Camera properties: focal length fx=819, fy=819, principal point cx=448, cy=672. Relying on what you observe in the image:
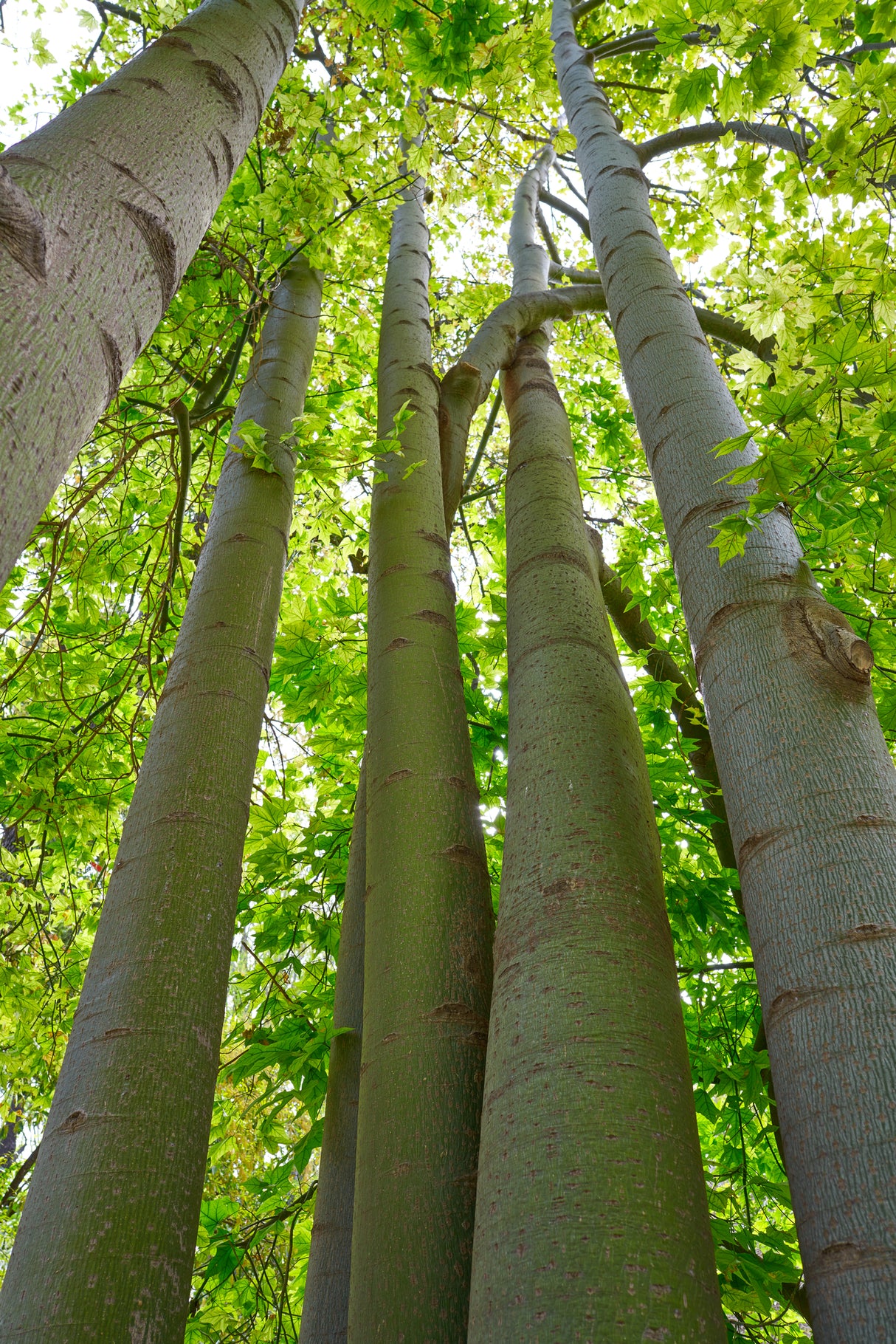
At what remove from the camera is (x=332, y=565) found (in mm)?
5266

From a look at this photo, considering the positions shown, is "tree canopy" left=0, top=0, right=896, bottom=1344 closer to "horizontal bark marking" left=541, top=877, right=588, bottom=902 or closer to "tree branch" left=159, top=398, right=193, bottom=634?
"tree branch" left=159, top=398, right=193, bottom=634

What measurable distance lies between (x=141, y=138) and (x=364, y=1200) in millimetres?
1671

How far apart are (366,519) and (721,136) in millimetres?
2900

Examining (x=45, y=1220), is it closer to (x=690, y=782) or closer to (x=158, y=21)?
(x=690, y=782)

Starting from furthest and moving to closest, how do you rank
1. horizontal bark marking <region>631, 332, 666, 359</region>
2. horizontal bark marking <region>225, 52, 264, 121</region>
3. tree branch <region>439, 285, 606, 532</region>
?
tree branch <region>439, 285, 606, 532</region> → horizontal bark marking <region>631, 332, 666, 359</region> → horizontal bark marking <region>225, 52, 264, 121</region>

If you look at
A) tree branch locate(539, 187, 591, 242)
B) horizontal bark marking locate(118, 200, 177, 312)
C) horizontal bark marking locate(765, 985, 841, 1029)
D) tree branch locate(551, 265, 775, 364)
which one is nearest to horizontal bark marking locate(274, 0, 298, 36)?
horizontal bark marking locate(118, 200, 177, 312)

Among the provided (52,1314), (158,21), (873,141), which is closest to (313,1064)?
(52,1314)

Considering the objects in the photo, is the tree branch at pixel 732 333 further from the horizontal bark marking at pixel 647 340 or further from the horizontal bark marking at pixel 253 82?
the horizontal bark marking at pixel 253 82

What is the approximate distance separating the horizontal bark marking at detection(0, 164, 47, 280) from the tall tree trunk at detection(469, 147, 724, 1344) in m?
1.18

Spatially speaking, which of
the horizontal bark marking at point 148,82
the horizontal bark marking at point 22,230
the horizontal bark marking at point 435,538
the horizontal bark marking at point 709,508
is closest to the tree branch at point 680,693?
the horizontal bark marking at point 435,538

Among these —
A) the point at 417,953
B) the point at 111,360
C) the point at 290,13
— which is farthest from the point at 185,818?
the point at 290,13

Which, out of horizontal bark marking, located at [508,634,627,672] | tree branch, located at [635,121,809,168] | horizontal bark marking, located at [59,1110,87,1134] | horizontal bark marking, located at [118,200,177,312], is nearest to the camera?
horizontal bark marking, located at [118,200,177,312]

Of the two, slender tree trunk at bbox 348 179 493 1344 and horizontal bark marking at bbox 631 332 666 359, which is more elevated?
horizontal bark marking at bbox 631 332 666 359

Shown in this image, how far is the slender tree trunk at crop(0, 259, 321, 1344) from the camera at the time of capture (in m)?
1.26
